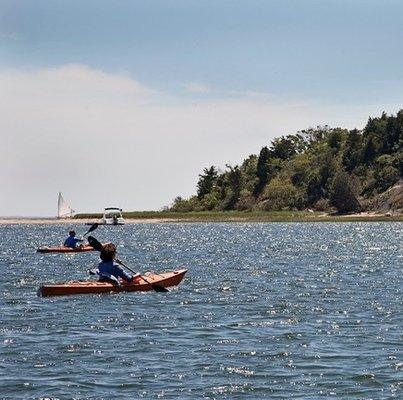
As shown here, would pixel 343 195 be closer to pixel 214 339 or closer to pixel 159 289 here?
pixel 159 289

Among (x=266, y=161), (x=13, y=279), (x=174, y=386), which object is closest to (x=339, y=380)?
(x=174, y=386)

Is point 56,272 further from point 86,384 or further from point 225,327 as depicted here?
point 86,384

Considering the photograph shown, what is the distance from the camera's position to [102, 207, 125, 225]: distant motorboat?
133 m

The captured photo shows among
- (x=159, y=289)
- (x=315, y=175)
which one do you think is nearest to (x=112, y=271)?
(x=159, y=289)

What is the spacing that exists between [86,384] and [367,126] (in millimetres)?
133029

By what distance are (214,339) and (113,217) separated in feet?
366

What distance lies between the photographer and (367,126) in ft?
481

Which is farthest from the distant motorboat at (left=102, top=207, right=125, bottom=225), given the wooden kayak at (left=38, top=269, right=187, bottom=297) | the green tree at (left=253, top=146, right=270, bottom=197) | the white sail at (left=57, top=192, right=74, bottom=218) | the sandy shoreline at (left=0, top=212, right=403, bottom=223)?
the wooden kayak at (left=38, top=269, right=187, bottom=297)

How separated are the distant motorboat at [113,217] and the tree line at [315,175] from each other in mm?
16044

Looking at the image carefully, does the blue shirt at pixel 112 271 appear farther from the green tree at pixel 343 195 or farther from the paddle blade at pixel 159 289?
the green tree at pixel 343 195

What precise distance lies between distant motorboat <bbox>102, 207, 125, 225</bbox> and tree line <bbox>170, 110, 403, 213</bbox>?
16.0 m

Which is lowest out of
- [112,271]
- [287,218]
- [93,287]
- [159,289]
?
[159,289]

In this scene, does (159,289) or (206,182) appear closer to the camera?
(159,289)

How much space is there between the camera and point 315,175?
470 ft
